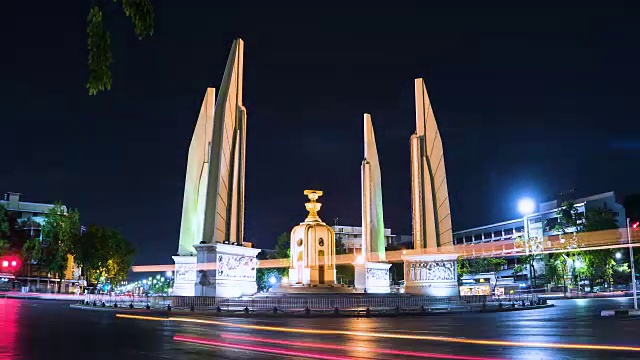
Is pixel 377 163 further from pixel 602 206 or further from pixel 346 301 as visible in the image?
pixel 602 206

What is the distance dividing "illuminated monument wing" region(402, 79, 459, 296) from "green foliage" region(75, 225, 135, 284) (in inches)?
1636

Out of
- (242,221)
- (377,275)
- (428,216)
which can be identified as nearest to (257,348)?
(242,221)

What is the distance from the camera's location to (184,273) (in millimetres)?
33906

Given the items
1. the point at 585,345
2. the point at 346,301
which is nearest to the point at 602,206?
the point at 346,301

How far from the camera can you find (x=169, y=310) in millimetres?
28641

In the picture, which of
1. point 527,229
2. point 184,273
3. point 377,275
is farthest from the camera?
point 527,229

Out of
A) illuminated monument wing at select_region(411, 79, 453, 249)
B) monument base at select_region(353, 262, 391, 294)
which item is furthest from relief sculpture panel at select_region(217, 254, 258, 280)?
illuminated monument wing at select_region(411, 79, 453, 249)

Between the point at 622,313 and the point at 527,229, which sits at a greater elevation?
the point at 527,229

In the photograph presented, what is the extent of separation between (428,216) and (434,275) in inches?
154

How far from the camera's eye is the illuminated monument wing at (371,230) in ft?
131

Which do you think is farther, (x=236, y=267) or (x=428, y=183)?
(x=428, y=183)

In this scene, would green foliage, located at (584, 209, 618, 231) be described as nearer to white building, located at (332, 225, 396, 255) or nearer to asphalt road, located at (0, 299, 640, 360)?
asphalt road, located at (0, 299, 640, 360)

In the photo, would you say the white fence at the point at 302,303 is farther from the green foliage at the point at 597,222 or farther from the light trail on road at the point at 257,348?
the green foliage at the point at 597,222

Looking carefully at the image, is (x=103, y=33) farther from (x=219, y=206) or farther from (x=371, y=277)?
(x=371, y=277)
